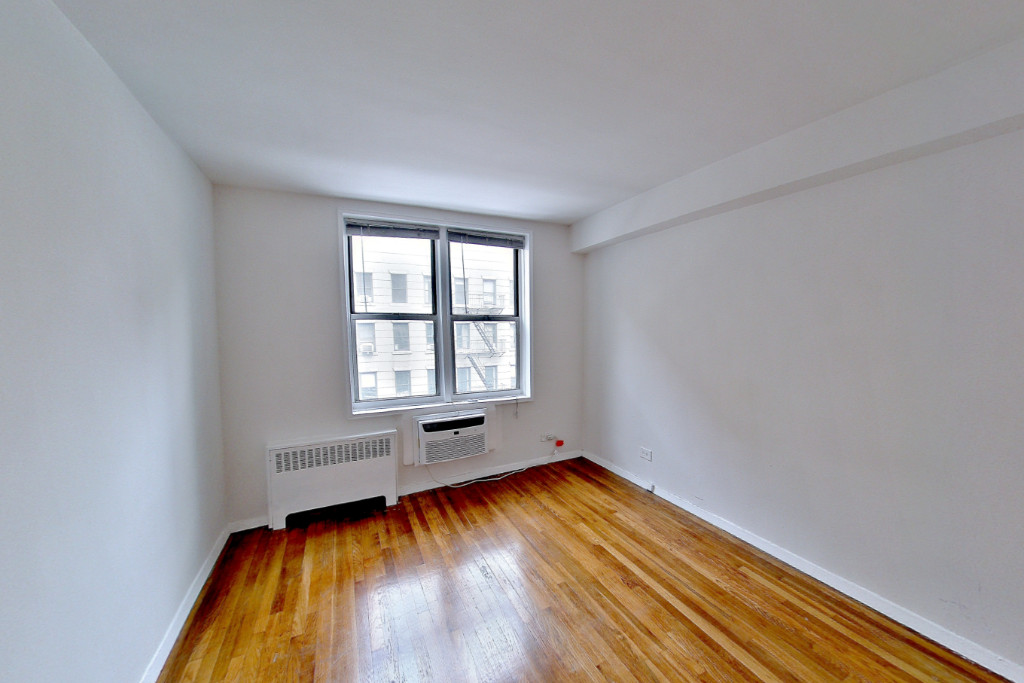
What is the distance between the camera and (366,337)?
3.07 m

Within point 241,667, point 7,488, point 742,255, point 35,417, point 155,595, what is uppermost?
point 742,255

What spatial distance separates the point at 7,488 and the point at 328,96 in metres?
1.68

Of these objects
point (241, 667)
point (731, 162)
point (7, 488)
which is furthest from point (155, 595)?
point (731, 162)

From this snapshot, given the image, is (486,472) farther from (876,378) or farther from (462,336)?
(876,378)

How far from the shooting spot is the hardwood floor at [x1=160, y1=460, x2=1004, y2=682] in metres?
1.53

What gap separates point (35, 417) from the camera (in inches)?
39.0

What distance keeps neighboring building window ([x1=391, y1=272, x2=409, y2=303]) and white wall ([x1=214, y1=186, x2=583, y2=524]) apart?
445mm

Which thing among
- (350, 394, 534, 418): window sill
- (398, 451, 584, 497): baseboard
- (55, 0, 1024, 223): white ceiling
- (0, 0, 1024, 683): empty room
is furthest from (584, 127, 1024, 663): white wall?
(350, 394, 534, 418): window sill

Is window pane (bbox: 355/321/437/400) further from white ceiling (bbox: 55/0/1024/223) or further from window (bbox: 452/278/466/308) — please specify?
white ceiling (bbox: 55/0/1024/223)

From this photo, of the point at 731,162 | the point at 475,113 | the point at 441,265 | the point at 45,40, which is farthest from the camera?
the point at 441,265

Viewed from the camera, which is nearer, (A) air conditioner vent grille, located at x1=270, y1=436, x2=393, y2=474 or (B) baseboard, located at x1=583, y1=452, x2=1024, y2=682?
(B) baseboard, located at x1=583, y1=452, x2=1024, y2=682

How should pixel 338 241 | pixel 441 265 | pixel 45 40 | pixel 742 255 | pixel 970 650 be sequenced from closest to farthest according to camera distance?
pixel 45 40
pixel 970 650
pixel 742 255
pixel 338 241
pixel 441 265

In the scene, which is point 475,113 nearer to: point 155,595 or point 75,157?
point 75,157

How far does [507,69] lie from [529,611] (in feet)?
8.28
